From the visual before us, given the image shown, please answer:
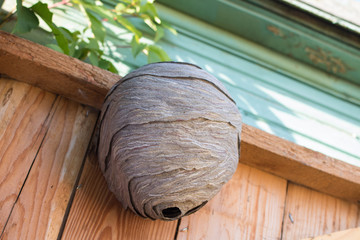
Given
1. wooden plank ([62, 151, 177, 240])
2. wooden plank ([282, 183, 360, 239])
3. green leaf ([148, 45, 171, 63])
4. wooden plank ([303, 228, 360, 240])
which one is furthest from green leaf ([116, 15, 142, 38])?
wooden plank ([303, 228, 360, 240])

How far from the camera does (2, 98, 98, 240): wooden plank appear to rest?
3.22ft

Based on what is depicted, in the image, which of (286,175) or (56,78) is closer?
(56,78)

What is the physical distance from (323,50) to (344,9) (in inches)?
8.6

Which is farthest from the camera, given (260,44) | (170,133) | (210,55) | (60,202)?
(260,44)

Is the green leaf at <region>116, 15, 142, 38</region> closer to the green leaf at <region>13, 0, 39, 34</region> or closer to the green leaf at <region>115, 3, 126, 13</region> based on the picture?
the green leaf at <region>115, 3, 126, 13</region>

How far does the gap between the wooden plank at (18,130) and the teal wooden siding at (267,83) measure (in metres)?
0.52

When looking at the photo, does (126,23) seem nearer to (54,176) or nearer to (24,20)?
(24,20)

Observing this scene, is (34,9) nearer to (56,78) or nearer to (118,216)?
(56,78)

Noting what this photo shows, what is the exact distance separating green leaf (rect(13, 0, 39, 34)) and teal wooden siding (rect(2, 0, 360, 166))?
1.75 feet

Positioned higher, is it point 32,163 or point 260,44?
point 260,44

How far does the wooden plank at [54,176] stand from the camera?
98 cm

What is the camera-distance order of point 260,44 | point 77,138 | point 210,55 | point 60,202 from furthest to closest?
point 260,44, point 210,55, point 77,138, point 60,202

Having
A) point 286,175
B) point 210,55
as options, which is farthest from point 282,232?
point 210,55

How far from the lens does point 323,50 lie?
1958 millimetres
